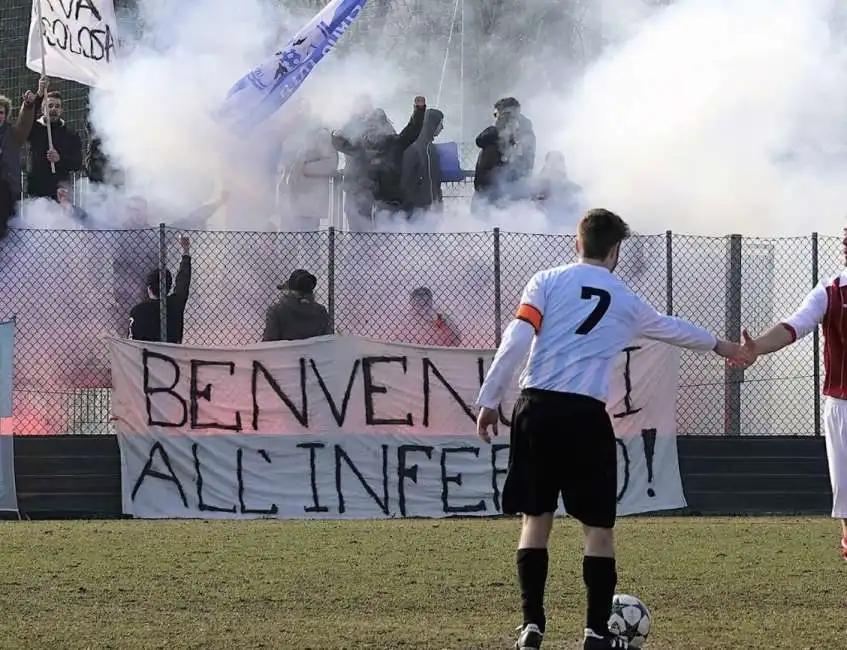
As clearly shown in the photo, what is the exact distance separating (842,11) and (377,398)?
31.9 ft

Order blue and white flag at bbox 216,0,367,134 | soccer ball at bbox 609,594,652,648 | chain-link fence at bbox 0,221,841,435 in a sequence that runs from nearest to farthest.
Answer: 1. soccer ball at bbox 609,594,652,648
2. chain-link fence at bbox 0,221,841,435
3. blue and white flag at bbox 216,0,367,134

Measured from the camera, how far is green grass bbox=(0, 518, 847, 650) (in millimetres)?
6906

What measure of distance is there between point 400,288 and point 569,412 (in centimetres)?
791

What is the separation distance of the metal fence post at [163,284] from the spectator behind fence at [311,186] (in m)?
2.77

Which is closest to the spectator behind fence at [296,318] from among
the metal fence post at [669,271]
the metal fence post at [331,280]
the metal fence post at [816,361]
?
the metal fence post at [331,280]

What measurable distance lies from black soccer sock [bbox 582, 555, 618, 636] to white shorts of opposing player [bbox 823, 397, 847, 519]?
130 cm

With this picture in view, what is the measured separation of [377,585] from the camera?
863cm

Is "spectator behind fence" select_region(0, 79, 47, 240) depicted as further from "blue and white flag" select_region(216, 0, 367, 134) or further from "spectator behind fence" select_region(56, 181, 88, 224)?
"blue and white flag" select_region(216, 0, 367, 134)

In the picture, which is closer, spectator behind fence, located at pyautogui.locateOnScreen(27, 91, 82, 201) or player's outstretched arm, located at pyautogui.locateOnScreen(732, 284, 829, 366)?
player's outstretched arm, located at pyautogui.locateOnScreen(732, 284, 829, 366)

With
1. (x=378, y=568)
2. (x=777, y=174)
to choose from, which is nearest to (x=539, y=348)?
(x=378, y=568)

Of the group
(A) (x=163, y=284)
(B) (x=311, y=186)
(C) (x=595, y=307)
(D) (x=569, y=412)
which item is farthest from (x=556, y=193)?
(D) (x=569, y=412)

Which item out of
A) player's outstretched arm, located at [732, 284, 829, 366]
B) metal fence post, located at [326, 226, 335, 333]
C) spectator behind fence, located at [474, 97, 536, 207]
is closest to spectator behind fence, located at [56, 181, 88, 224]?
metal fence post, located at [326, 226, 335, 333]

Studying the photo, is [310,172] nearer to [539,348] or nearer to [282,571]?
[282,571]

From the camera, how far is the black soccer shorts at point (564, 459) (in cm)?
627
